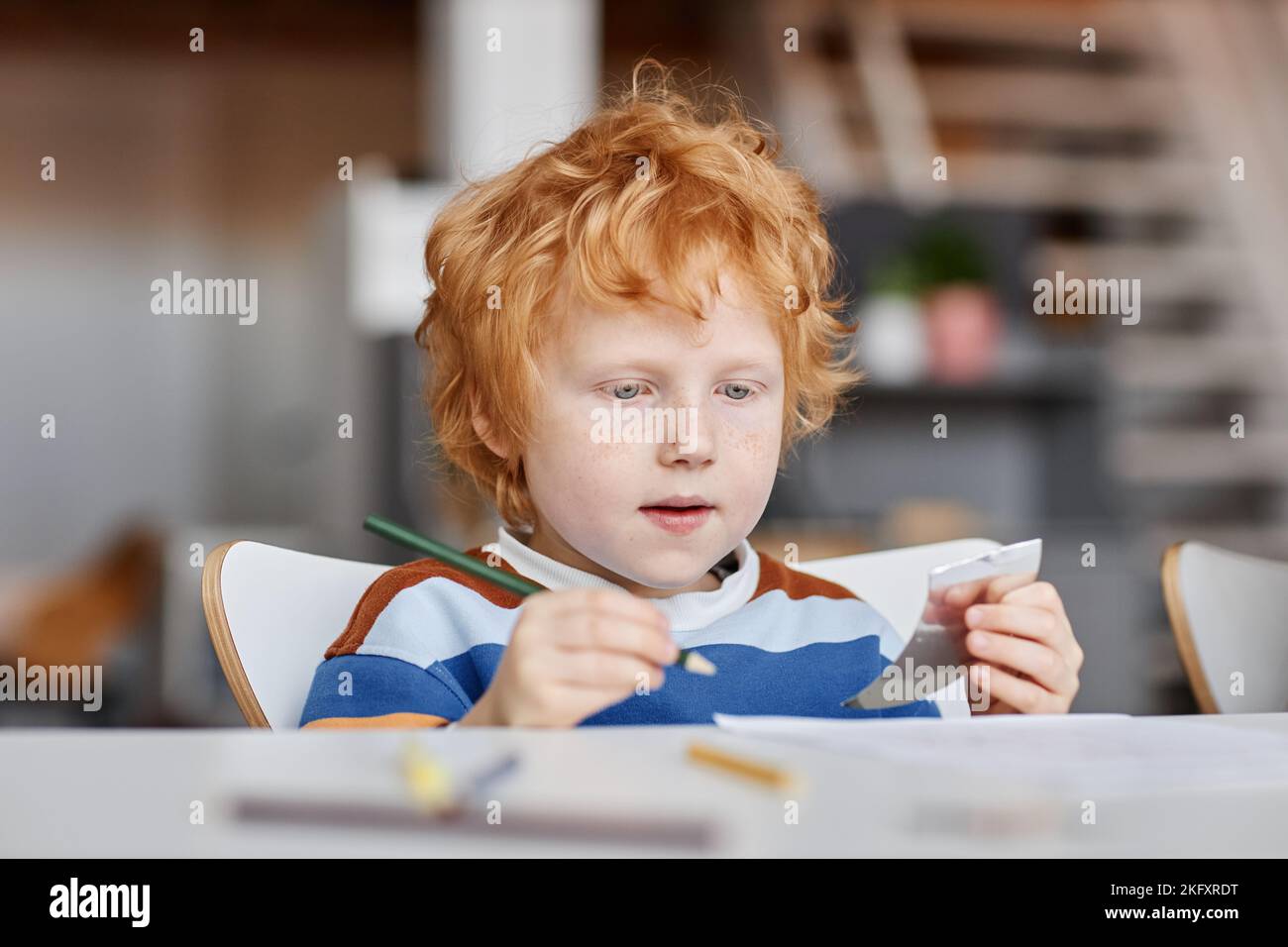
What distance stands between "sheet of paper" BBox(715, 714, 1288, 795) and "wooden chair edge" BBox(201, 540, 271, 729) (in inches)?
13.5

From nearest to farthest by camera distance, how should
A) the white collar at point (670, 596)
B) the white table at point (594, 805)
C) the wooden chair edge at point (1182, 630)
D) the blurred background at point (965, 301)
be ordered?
1. the white table at point (594, 805)
2. the white collar at point (670, 596)
3. the wooden chair edge at point (1182, 630)
4. the blurred background at point (965, 301)

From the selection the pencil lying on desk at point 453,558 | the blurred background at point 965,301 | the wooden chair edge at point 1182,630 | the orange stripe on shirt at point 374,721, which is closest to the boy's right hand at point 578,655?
the pencil lying on desk at point 453,558

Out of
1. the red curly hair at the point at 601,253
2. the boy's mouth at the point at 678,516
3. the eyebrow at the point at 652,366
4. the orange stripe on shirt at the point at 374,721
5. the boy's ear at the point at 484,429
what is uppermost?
the red curly hair at the point at 601,253

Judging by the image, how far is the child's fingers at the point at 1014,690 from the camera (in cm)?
81

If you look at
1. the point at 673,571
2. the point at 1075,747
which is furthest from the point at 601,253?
the point at 1075,747

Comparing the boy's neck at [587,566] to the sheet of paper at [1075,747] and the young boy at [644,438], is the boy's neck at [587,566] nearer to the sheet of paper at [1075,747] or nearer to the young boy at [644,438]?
the young boy at [644,438]

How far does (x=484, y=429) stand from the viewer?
98 cm

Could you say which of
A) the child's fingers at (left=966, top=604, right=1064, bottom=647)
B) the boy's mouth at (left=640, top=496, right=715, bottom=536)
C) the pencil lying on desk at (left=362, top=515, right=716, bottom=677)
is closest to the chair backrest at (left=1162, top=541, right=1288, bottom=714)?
the child's fingers at (left=966, top=604, right=1064, bottom=647)

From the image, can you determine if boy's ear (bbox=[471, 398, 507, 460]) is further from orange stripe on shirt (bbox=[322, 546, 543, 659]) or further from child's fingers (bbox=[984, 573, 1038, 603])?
child's fingers (bbox=[984, 573, 1038, 603])

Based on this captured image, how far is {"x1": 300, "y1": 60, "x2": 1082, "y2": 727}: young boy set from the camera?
829 millimetres

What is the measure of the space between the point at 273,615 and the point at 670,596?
268 mm

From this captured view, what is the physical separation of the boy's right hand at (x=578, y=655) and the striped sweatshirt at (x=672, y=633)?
16 cm

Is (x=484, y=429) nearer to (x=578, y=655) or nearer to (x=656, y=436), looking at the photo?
(x=656, y=436)
